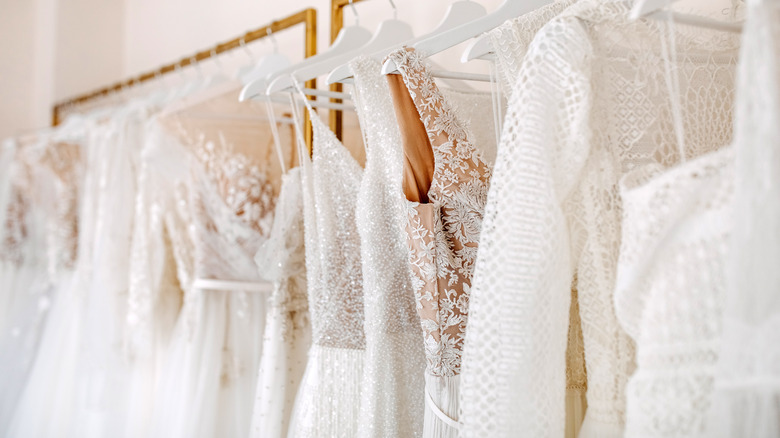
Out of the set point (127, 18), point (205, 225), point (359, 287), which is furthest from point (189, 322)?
point (127, 18)

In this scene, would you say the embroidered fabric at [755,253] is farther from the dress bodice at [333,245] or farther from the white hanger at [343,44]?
the white hanger at [343,44]

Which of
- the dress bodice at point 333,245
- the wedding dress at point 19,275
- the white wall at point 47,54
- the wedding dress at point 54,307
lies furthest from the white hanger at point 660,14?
the white wall at point 47,54

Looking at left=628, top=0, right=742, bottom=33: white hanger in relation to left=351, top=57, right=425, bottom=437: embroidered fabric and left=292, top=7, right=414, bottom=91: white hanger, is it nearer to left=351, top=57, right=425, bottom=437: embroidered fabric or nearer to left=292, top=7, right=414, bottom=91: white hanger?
left=351, top=57, right=425, bottom=437: embroidered fabric

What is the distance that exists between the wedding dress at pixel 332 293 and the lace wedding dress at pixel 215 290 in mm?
365

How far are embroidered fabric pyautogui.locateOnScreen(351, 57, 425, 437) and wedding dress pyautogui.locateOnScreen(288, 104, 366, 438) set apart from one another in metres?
0.08

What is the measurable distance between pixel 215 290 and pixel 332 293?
0.52 meters

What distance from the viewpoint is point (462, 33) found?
0.89 meters

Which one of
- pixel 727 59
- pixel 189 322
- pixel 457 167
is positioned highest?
pixel 727 59

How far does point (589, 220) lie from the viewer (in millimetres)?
727

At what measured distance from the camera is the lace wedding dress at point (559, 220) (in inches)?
26.6

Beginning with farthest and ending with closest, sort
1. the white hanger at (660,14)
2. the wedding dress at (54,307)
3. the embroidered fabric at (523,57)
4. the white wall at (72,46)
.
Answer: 1. the white wall at (72,46)
2. the wedding dress at (54,307)
3. the embroidered fabric at (523,57)
4. the white hanger at (660,14)

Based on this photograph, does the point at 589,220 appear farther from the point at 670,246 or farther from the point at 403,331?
the point at 403,331

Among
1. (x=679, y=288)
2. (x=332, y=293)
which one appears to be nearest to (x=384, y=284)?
(x=332, y=293)

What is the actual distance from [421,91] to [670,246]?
14.8 inches
